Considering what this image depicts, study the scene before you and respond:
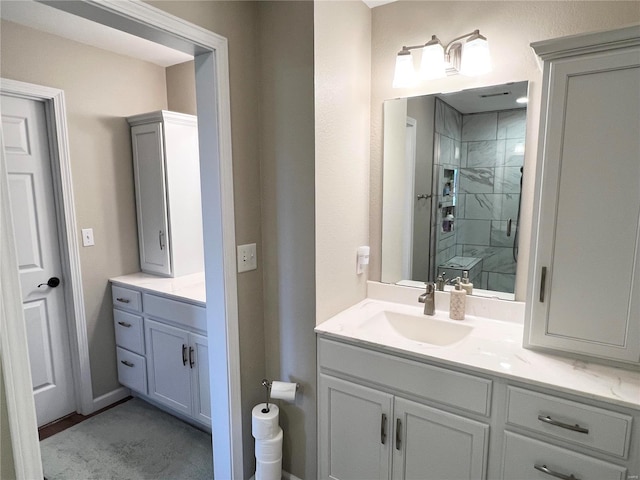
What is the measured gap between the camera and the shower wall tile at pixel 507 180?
1.72 meters

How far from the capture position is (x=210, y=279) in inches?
66.7

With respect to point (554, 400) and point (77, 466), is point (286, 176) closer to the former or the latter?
point (554, 400)

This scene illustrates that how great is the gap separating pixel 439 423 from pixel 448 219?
0.97 metres

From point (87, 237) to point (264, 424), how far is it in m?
1.78

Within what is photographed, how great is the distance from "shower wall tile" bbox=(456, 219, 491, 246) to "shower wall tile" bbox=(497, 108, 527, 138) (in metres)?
0.41

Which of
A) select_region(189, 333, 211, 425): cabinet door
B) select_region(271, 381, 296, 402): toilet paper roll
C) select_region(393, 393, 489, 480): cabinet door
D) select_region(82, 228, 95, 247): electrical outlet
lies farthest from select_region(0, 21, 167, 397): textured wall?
select_region(393, 393, 489, 480): cabinet door

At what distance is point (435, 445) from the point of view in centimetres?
146

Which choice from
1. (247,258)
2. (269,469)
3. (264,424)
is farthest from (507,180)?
(269,469)

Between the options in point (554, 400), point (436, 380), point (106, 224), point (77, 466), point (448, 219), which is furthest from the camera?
point (106, 224)

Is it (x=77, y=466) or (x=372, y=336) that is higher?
(x=372, y=336)

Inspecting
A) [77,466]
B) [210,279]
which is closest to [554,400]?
[210,279]

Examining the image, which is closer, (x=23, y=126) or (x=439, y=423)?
(x=439, y=423)

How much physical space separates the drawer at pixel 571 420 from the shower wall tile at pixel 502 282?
0.61 metres

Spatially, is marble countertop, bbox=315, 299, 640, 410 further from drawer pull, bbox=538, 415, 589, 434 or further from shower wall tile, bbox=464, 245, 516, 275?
shower wall tile, bbox=464, 245, 516, 275
